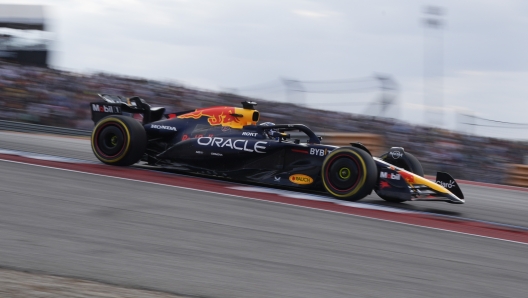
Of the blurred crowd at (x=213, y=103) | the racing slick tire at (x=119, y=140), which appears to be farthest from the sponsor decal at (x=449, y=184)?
A: the blurred crowd at (x=213, y=103)

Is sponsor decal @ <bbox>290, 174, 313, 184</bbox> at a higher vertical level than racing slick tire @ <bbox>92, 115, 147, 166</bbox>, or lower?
lower

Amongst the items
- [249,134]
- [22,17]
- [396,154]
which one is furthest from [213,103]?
[396,154]

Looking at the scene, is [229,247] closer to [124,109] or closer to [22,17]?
[124,109]

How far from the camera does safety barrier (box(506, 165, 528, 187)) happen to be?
14.3 meters

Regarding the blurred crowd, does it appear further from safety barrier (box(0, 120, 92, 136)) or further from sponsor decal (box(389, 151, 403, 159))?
sponsor decal (box(389, 151, 403, 159))

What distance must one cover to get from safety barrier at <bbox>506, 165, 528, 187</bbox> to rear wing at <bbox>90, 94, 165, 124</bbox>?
27.7 ft

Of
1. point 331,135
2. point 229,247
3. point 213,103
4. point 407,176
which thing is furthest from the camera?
point 213,103

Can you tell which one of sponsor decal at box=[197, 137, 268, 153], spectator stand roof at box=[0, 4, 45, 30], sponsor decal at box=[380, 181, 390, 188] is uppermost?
spectator stand roof at box=[0, 4, 45, 30]

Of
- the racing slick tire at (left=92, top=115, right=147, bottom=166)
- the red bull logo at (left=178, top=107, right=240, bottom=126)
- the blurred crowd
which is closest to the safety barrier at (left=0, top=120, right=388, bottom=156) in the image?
the blurred crowd

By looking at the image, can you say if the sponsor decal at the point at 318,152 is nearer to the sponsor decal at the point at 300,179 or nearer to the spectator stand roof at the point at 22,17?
the sponsor decal at the point at 300,179

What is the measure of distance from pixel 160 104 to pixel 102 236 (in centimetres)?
1592

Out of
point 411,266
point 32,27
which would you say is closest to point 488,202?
point 411,266

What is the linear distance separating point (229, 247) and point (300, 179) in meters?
3.25

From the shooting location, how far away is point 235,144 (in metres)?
8.52
